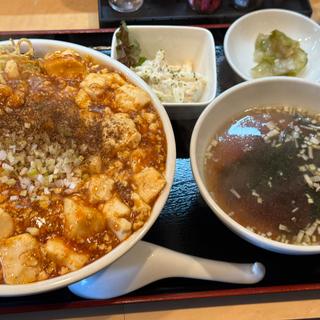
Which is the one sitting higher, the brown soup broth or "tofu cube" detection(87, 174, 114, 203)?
"tofu cube" detection(87, 174, 114, 203)

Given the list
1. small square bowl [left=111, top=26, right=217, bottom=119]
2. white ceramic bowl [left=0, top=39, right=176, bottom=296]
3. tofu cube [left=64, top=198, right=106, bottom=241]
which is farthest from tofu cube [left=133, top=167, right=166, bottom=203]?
small square bowl [left=111, top=26, right=217, bottom=119]

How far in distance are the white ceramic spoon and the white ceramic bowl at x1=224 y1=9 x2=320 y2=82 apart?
41.6 inches

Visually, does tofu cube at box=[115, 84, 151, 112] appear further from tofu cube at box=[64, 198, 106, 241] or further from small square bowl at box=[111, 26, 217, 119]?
small square bowl at box=[111, 26, 217, 119]

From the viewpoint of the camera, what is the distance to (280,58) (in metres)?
2.31

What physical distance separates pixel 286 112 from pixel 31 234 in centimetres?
115

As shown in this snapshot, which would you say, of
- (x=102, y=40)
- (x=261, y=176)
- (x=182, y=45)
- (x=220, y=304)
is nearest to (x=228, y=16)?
(x=182, y=45)

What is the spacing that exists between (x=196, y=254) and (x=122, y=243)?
408 millimetres

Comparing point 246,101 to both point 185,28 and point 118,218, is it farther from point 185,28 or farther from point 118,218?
point 118,218

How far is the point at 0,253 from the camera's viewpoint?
1.37 meters

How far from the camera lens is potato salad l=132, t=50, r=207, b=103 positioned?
2.09m

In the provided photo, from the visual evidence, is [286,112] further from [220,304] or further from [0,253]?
[0,253]

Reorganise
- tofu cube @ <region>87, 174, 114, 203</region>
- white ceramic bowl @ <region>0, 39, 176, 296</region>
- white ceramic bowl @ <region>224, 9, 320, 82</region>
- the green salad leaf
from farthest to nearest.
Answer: white ceramic bowl @ <region>224, 9, 320, 82</region>, the green salad leaf, tofu cube @ <region>87, 174, 114, 203</region>, white ceramic bowl @ <region>0, 39, 176, 296</region>

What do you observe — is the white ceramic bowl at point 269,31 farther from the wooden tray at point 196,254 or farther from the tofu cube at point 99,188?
the tofu cube at point 99,188

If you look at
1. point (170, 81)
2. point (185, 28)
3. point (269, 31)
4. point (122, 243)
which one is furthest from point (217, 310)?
point (269, 31)
